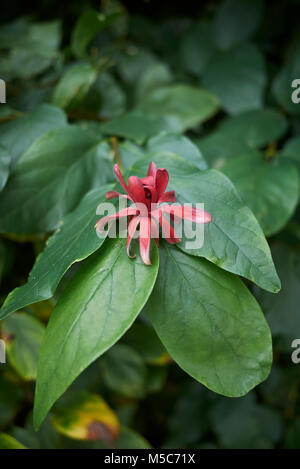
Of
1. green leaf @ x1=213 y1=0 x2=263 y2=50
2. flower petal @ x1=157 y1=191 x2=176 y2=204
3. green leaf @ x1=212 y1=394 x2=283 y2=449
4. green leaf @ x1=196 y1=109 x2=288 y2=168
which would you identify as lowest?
green leaf @ x1=212 y1=394 x2=283 y2=449

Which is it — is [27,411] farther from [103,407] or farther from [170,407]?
[170,407]

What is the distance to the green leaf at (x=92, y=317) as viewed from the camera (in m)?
0.35

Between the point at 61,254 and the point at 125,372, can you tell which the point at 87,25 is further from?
the point at 125,372

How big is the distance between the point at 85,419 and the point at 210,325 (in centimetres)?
41

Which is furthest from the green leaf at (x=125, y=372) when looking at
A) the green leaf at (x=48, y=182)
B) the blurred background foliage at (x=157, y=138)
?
the green leaf at (x=48, y=182)

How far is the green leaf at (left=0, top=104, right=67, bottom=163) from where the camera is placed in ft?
2.01

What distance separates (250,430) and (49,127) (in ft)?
2.46

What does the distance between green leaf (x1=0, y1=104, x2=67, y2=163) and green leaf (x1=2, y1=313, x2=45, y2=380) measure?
0.89 ft

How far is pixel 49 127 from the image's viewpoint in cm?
63

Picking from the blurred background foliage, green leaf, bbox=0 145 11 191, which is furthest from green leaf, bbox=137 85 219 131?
green leaf, bbox=0 145 11 191

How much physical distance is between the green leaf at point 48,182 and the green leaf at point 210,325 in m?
0.22

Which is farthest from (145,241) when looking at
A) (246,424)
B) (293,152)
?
(246,424)

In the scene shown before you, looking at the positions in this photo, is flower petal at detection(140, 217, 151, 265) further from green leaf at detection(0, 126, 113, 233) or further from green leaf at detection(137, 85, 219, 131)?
green leaf at detection(137, 85, 219, 131)

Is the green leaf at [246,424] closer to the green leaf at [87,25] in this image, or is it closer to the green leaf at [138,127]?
the green leaf at [138,127]
